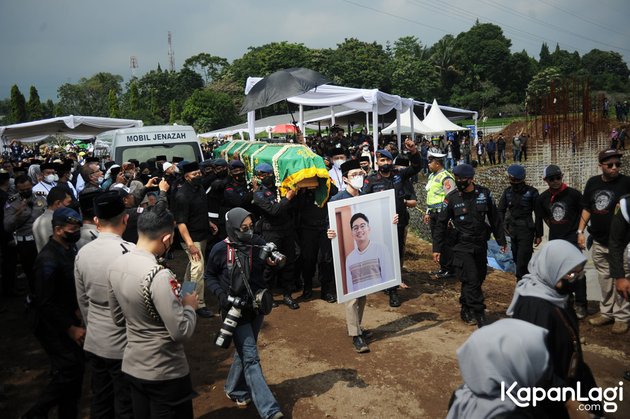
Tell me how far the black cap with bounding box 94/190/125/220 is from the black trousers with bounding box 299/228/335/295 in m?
3.95

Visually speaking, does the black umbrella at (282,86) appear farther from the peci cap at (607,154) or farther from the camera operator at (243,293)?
the camera operator at (243,293)

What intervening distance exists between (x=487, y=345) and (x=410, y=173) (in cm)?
572

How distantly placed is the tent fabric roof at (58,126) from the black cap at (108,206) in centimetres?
1384

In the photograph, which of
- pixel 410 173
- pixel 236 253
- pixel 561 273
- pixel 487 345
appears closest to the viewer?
pixel 487 345

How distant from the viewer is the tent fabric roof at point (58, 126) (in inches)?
636

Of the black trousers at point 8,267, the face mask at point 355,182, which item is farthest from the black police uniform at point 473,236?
the black trousers at point 8,267

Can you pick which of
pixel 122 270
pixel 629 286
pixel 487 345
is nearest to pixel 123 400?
pixel 122 270

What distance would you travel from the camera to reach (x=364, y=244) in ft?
17.9

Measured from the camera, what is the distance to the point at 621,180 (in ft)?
18.4

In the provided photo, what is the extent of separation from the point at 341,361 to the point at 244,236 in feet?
6.58

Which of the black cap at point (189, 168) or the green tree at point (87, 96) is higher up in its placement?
the green tree at point (87, 96)

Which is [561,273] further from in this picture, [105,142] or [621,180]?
[105,142]

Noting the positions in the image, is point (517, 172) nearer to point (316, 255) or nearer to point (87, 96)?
point (316, 255)

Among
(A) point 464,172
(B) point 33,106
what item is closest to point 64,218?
(A) point 464,172
